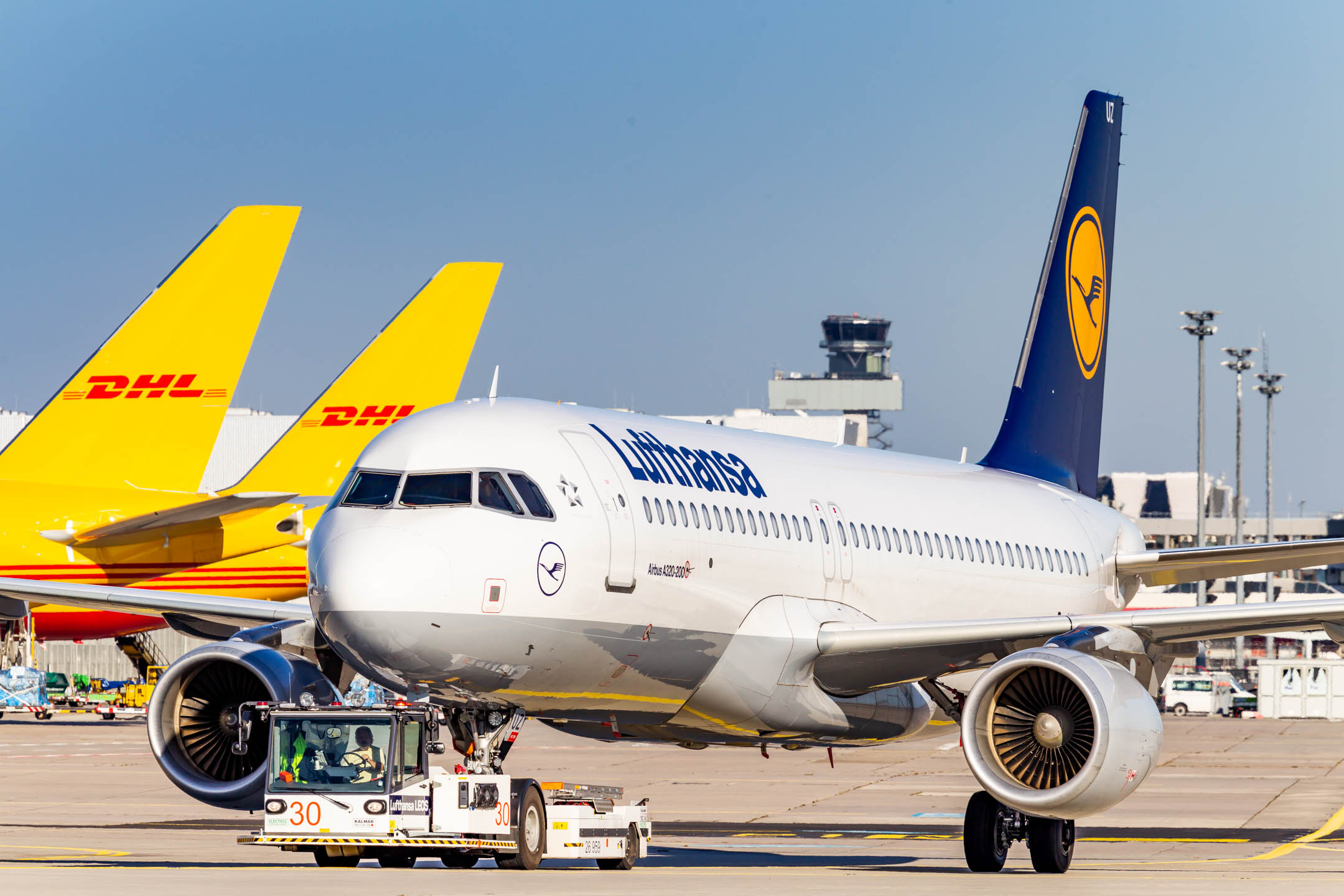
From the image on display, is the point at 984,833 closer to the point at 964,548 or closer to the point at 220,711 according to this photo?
the point at 964,548

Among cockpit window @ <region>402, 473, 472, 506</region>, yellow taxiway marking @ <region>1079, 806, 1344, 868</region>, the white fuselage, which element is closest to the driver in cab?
the white fuselage

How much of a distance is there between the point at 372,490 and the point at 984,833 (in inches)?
280

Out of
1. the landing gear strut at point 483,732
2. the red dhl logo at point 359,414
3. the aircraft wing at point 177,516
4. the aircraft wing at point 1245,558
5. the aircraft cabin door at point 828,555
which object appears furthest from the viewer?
the red dhl logo at point 359,414

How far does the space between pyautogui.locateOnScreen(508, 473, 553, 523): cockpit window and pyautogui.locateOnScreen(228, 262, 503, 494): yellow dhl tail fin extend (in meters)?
31.8

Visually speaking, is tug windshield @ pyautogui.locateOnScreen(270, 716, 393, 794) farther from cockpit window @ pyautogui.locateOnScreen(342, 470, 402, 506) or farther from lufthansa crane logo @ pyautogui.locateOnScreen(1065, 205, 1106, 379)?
lufthansa crane logo @ pyautogui.locateOnScreen(1065, 205, 1106, 379)

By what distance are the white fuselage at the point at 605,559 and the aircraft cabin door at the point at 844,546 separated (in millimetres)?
30

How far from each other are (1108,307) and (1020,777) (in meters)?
16.4

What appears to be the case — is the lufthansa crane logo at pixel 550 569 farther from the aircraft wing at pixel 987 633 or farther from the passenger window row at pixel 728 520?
the aircraft wing at pixel 987 633

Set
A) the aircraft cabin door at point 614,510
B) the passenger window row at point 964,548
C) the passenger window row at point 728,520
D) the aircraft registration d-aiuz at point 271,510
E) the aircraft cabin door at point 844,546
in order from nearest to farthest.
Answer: the aircraft cabin door at point 614,510, the passenger window row at point 728,520, the aircraft cabin door at point 844,546, the passenger window row at point 964,548, the aircraft registration d-aiuz at point 271,510

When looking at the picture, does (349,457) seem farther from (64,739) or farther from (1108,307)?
(1108,307)

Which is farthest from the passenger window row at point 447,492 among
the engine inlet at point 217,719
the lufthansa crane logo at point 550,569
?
the engine inlet at point 217,719

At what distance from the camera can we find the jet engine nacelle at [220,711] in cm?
1730

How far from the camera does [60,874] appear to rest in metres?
14.8

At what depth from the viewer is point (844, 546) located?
20.0m
